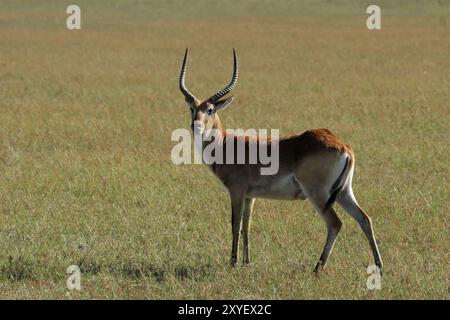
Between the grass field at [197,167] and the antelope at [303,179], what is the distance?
1.24ft

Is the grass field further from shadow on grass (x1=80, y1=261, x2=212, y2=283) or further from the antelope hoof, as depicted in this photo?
the antelope hoof

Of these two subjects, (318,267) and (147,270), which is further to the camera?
(147,270)

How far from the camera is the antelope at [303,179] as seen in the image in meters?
7.48

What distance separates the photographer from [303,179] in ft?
24.8

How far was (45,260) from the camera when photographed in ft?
26.1

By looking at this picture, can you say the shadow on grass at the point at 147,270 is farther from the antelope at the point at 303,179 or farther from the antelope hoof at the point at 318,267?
the antelope hoof at the point at 318,267

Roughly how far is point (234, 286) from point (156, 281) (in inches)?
25.0

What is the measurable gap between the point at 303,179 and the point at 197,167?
15.4 feet

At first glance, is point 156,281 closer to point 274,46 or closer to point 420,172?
point 420,172

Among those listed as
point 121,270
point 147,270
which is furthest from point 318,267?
point 121,270

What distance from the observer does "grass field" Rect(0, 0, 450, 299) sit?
7.56 m

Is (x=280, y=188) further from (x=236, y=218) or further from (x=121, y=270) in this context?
(x=121, y=270)

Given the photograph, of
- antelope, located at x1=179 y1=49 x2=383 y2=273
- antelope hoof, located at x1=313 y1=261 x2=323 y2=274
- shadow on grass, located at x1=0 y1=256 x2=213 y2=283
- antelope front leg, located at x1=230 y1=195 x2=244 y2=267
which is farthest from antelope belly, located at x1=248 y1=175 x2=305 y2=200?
shadow on grass, located at x1=0 y1=256 x2=213 y2=283
